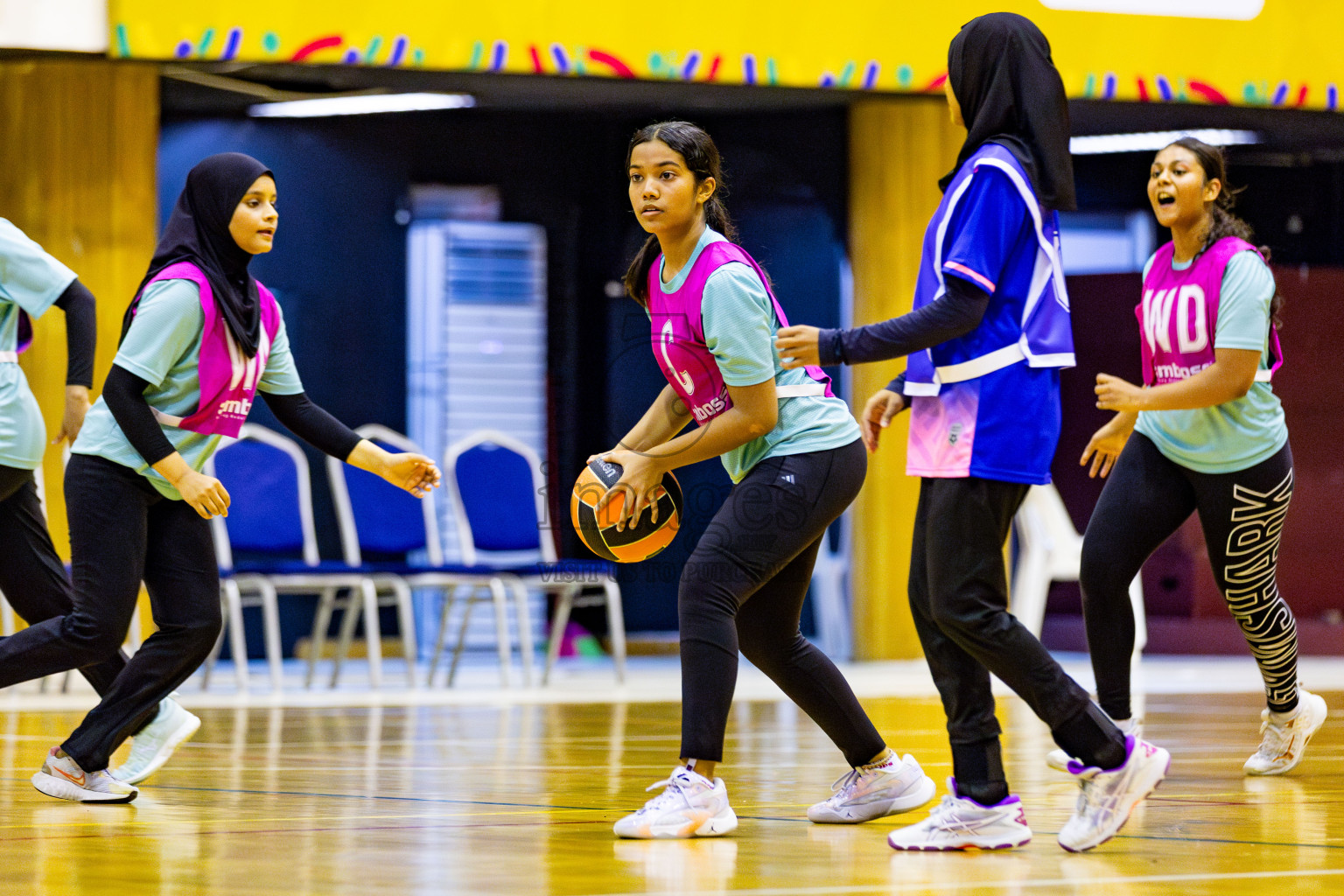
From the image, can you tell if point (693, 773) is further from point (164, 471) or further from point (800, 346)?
point (164, 471)

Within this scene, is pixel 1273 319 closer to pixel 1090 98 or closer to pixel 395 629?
pixel 1090 98

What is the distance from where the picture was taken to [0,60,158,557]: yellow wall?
6.98 m

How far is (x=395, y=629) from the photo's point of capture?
887cm

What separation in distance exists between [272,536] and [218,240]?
3.53 metres

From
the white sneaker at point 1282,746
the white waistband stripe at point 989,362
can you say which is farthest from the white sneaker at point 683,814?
the white sneaker at point 1282,746

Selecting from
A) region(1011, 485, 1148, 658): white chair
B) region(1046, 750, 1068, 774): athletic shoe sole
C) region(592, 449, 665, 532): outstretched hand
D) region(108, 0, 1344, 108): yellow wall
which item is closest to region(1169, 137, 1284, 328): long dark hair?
region(1046, 750, 1068, 774): athletic shoe sole

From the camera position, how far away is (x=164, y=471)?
325 centimetres

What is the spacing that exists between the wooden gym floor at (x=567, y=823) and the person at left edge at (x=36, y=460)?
0.14 meters

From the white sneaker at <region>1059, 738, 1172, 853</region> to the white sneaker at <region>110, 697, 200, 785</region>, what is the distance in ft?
6.58

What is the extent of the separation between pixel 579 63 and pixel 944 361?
474 cm

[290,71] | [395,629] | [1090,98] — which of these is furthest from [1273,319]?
[395,629]

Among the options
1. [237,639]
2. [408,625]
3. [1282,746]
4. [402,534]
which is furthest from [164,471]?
[402,534]

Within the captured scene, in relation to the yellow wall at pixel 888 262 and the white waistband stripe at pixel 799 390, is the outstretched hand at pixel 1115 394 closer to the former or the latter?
the white waistband stripe at pixel 799 390

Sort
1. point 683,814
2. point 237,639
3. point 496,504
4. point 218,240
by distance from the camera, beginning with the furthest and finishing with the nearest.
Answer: point 496,504 < point 237,639 < point 218,240 < point 683,814
